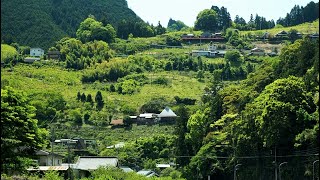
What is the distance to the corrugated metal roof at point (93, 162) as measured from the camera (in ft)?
202

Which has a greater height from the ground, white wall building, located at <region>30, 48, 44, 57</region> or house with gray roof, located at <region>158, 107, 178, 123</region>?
white wall building, located at <region>30, 48, 44, 57</region>

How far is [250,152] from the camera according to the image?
56500mm

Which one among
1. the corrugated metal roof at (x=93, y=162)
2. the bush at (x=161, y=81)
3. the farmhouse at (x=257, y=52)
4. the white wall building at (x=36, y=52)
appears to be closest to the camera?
the corrugated metal roof at (x=93, y=162)

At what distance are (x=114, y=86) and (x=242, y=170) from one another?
213ft

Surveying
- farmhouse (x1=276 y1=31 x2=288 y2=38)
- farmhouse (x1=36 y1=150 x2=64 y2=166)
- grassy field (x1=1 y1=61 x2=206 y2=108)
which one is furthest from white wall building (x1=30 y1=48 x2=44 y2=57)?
farmhouse (x1=36 y1=150 x2=64 y2=166)

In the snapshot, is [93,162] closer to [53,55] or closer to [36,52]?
[53,55]

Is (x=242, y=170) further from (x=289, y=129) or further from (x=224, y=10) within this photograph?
(x=224, y=10)

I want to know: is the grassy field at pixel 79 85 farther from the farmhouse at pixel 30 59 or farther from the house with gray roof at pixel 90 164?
the house with gray roof at pixel 90 164

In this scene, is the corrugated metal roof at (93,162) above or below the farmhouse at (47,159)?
below

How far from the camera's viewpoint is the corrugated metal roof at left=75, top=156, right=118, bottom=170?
61.7 metres

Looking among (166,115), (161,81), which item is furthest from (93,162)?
(161,81)

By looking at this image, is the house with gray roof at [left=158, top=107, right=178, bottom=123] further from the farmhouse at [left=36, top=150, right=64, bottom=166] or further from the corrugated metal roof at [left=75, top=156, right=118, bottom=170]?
the farmhouse at [left=36, top=150, right=64, bottom=166]

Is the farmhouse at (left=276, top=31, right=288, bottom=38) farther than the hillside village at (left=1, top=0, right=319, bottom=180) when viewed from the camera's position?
Yes

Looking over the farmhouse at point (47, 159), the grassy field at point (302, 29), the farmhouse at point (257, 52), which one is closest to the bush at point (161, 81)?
the farmhouse at point (257, 52)
